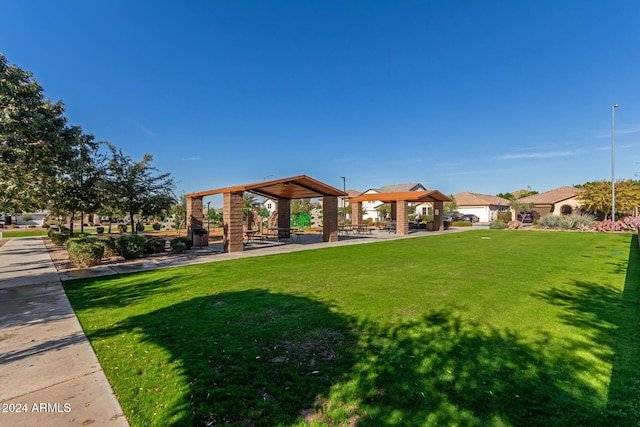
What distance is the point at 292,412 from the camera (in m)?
2.65

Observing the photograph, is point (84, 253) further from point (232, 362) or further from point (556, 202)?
point (556, 202)

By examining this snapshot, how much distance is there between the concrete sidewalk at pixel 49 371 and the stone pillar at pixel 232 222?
24.8ft

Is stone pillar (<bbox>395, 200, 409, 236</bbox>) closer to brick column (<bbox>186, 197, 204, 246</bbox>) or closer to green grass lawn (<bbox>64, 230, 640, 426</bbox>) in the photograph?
brick column (<bbox>186, 197, 204, 246</bbox>)

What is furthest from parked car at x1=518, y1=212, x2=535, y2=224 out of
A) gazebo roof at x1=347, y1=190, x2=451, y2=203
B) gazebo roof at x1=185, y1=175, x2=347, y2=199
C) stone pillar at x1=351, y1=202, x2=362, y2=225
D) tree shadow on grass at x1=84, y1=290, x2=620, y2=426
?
tree shadow on grass at x1=84, y1=290, x2=620, y2=426

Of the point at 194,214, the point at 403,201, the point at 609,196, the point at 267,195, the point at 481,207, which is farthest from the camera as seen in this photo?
the point at 481,207

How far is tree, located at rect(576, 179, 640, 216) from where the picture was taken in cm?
2784

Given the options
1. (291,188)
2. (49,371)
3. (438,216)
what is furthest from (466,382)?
(438,216)

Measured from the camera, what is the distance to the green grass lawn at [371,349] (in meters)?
2.66

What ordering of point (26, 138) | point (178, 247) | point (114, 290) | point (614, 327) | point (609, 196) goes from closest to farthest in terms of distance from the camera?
point (614, 327)
point (114, 290)
point (26, 138)
point (178, 247)
point (609, 196)

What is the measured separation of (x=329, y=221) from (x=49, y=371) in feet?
50.8

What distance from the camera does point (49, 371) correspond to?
3.40m

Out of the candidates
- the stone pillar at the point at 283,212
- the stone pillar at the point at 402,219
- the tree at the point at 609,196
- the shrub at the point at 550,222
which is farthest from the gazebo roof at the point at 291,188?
the tree at the point at 609,196

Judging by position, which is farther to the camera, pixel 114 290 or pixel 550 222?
pixel 550 222

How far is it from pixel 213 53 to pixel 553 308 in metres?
18.7
